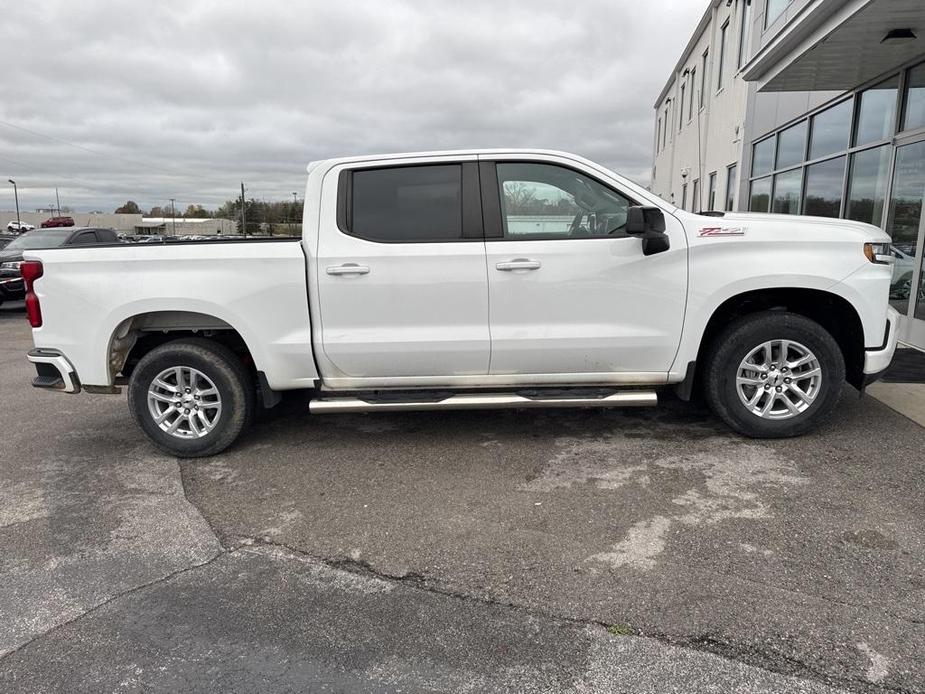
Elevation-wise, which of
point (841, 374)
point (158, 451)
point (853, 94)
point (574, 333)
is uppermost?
point (853, 94)

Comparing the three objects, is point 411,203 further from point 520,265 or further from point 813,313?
point 813,313

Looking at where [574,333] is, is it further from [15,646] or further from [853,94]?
[853,94]

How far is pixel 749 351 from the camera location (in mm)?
4508

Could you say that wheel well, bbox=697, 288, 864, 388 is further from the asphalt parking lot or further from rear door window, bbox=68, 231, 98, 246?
rear door window, bbox=68, 231, 98, 246

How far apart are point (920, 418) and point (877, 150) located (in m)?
5.27

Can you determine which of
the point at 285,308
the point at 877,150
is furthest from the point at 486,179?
the point at 877,150

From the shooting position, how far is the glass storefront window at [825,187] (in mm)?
9906

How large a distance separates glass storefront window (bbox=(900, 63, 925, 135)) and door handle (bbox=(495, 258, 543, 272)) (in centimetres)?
612

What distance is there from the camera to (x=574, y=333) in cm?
445

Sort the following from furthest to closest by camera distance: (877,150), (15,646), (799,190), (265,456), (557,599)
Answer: (799,190), (877,150), (265,456), (557,599), (15,646)

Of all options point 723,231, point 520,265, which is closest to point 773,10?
point 723,231

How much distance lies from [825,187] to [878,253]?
683 centimetres

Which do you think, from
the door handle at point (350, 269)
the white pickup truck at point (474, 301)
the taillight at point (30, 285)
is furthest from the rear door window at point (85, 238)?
the door handle at point (350, 269)

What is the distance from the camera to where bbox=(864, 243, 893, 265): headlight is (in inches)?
173
